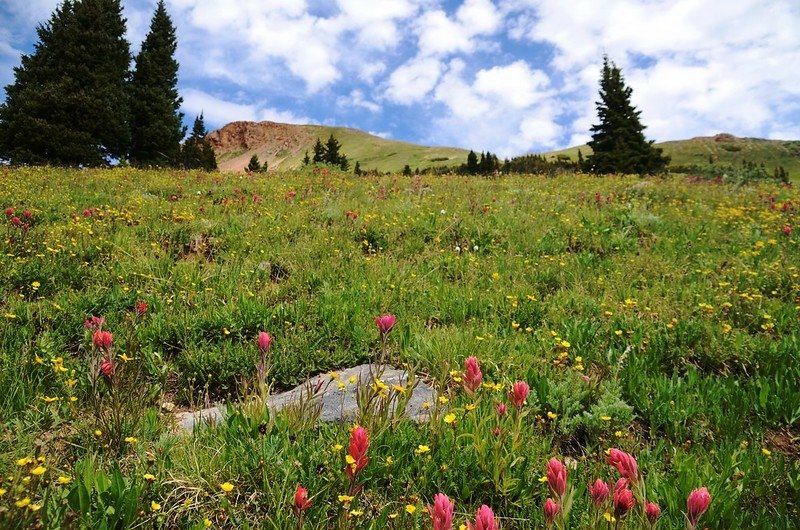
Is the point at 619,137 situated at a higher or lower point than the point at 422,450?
higher

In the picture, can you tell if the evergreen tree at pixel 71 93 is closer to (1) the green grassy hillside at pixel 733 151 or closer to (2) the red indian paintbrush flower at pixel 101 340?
(2) the red indian paintbrush flower at pixel 101 340

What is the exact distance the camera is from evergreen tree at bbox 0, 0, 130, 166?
947 inches

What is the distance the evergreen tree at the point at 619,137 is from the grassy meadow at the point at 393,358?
28.5 meters

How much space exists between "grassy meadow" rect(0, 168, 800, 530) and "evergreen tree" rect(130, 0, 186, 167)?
27547mm

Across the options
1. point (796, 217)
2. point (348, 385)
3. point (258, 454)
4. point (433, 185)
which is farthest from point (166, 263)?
point (796, 217)

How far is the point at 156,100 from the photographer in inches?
1307

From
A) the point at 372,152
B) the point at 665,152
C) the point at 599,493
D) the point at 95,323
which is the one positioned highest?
the point at 372,152

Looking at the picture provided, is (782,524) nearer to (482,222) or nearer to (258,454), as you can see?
(258,454)

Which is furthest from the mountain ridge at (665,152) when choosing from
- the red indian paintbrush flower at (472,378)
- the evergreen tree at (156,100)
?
the red indian paintbrush flower at (472,378)

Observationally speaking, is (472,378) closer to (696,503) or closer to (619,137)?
(696,503)

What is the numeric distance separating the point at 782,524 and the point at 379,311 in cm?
348

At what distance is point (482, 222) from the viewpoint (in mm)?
8438

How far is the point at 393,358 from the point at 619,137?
125ft

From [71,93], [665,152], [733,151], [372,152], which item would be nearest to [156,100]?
[71,93]
